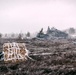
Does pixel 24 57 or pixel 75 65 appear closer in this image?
pixel 75 65

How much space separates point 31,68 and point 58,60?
505 cm

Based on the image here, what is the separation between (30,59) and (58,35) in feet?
297

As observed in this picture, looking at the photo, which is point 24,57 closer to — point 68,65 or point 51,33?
point 68,65

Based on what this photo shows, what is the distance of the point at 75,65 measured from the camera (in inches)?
1107

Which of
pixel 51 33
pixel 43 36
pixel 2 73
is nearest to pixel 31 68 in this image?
pixel 2 73

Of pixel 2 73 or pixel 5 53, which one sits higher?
pixel 5 53

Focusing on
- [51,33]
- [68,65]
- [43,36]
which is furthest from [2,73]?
[51,33]

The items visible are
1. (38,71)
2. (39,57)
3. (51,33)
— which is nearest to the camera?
(38,71)

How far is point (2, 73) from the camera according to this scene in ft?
89.5

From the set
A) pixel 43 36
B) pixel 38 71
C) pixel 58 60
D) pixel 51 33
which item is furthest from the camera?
pixel 51 33

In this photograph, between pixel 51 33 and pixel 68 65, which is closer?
pixel 68 65

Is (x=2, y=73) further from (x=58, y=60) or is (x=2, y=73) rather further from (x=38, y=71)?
(x=58, y=60)

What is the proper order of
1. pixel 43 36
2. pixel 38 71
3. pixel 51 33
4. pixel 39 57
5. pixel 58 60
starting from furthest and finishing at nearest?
pixel 51 33
pixel 43 36
pixel 39 57
pixel 58 60
pixel 38 71

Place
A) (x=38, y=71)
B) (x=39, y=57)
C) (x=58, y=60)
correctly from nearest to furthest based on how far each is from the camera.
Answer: (x=38, y=71), (x=58, y=60), (x=39, y=57)
